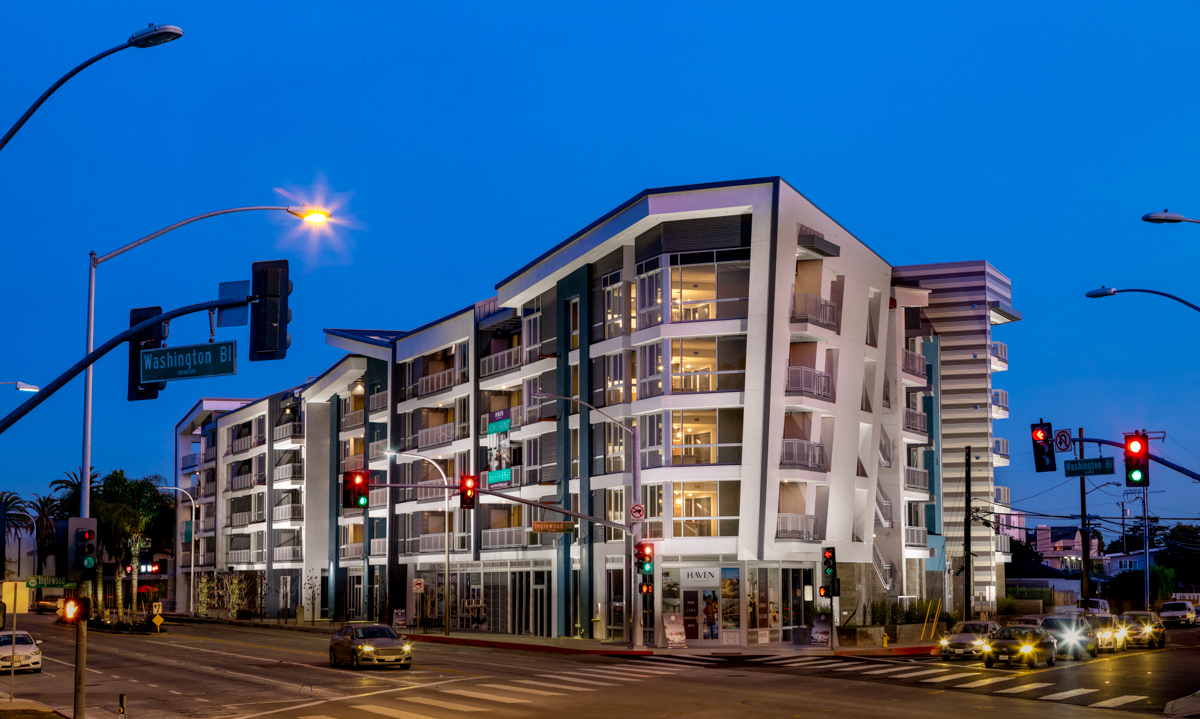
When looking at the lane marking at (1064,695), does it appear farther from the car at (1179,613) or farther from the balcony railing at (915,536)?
the car at (1179,613)

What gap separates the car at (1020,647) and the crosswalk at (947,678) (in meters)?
1.28

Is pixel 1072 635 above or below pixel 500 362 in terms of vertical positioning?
below

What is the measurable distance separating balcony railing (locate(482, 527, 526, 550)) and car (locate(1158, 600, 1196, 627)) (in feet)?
148

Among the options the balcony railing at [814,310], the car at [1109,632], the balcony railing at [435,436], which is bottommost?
the car at [1109,632]

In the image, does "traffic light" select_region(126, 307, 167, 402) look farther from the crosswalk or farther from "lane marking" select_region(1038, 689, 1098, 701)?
"lane marking" select_region(1038, 689, 1098, 701)

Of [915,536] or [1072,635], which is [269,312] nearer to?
[1072,635]

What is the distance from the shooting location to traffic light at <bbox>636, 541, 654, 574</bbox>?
143ft

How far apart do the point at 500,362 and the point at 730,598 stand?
20506 mm

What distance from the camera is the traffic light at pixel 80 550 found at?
1953 cm

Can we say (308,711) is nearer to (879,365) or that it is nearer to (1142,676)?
(1142,676)

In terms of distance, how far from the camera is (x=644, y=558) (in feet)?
144

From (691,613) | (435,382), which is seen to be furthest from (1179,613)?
(435,382)

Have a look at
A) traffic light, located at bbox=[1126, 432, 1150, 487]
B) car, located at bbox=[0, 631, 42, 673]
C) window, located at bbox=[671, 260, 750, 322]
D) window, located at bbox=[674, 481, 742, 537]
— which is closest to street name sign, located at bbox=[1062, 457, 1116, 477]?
traffic light, located at bbox=[1126, 432, 1150, 487]

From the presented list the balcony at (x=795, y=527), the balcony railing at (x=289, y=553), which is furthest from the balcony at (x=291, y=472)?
the balcony at (x=795, y=527)
